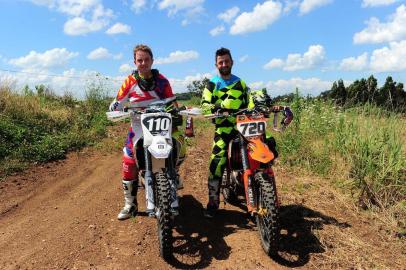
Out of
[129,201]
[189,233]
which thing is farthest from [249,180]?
[129,201]

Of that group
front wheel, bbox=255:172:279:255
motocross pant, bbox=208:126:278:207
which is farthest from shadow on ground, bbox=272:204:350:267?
motocross pant, bbox=208:126:278:207

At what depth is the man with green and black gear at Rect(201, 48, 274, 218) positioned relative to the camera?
5.09 metres

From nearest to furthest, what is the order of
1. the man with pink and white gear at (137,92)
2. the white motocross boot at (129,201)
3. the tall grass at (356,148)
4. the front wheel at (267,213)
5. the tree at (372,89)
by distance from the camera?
the front wheel at (267,213) → the man with pink and white gear at (137,92) → the white motocross boot at (129,201) → the tall grass at (356,148) → the tree at (372,89)

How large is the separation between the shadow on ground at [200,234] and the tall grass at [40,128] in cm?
395

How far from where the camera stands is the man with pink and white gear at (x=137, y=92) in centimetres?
496

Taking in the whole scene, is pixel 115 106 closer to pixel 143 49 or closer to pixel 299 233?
pixel 143 49

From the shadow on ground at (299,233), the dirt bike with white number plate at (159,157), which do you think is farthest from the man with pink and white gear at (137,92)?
the shadow on ground at (299,233)

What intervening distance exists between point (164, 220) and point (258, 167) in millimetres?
1263

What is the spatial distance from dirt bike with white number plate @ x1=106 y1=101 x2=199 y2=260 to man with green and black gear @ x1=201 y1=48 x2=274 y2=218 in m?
0.61

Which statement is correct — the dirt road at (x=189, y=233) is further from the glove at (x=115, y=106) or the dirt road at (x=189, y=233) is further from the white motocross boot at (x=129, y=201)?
the glove at (x=115, y=106)

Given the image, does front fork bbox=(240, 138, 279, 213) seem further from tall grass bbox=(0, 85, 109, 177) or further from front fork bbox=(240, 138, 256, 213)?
tall grass bbox=(0, 85, 109, 177)

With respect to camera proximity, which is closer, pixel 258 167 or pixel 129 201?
pixel 258 167

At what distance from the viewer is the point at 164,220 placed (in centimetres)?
391

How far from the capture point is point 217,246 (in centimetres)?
438
